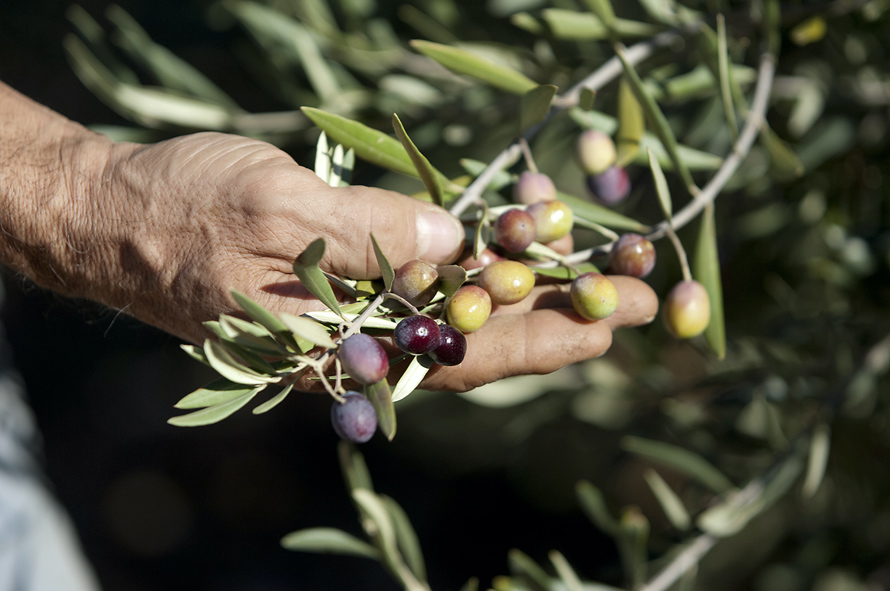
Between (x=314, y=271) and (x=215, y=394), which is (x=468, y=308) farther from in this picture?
(x=215, y=394)

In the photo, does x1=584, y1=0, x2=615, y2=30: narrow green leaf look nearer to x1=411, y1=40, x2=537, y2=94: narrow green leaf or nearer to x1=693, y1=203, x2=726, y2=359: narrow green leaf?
Result: x1=411, y1=40, x2=537, y2=94: narrow green leaf

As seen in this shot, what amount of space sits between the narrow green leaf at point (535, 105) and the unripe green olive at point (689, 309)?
1.10 ft

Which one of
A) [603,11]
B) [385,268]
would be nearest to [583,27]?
[603,11]

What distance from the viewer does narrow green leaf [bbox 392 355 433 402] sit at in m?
0.70

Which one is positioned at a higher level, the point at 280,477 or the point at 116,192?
the point at 116,192

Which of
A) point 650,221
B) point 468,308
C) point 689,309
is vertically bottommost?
point 650,221

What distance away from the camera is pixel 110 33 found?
2.41 m

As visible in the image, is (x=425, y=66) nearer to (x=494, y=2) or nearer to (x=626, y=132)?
(x=494, y=2)

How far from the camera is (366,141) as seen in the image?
808mm

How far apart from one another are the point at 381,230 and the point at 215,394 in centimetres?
28

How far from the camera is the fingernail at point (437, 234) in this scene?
0.78 metres

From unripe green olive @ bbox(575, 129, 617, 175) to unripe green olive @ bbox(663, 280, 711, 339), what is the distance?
0.24m

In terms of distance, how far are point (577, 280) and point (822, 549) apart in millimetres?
1496

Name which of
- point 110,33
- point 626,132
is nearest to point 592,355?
point 626,132
